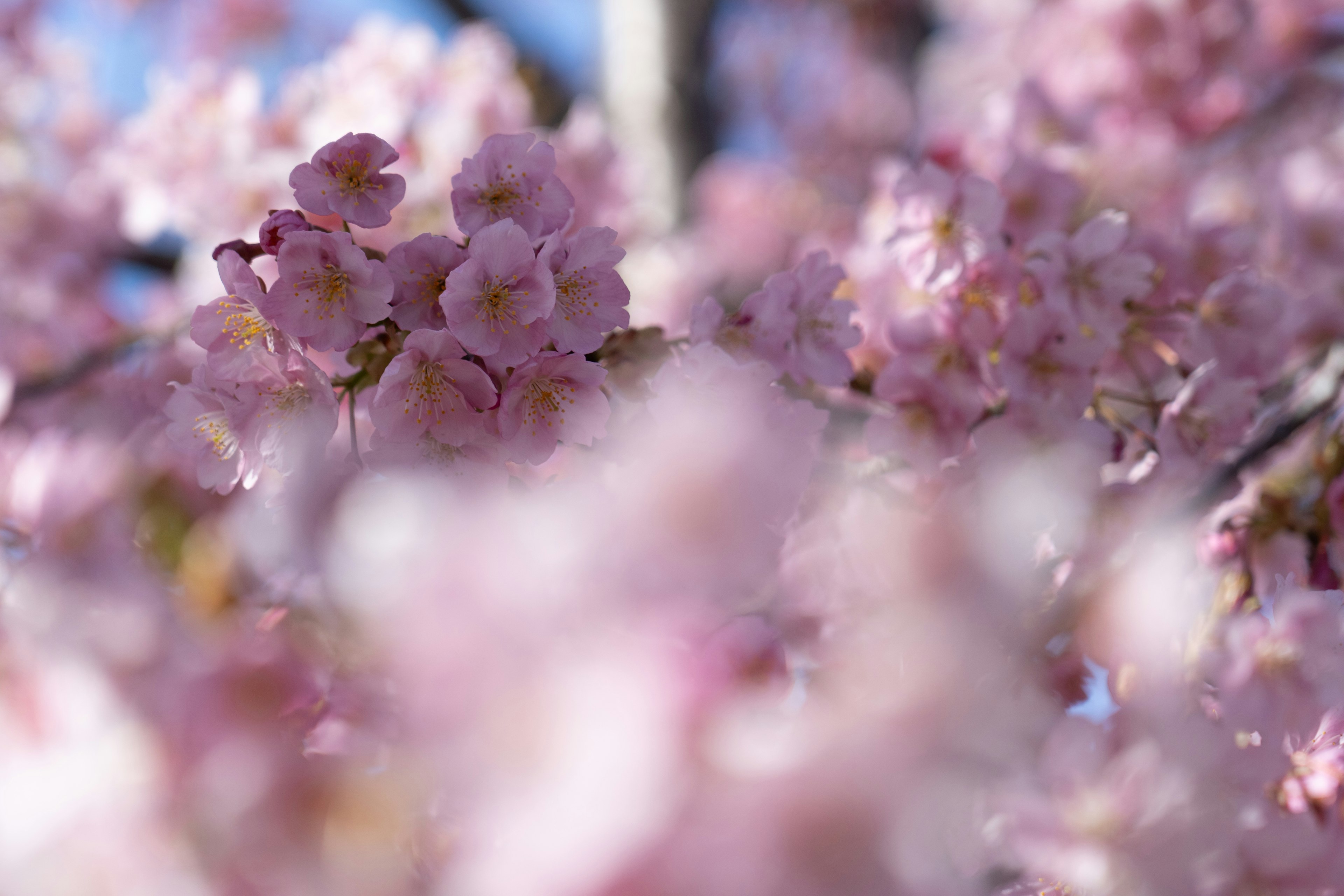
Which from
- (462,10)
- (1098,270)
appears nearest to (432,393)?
(1098,270)

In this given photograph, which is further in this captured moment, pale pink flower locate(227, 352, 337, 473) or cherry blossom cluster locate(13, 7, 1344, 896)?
pale pink flower locate(227, 352, 337, 473)

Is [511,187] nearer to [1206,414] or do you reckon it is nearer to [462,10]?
[1206,414]

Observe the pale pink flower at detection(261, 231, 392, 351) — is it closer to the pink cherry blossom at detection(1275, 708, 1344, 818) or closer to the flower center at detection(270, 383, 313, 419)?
the flower center at detection(270, 383, 313, 419)

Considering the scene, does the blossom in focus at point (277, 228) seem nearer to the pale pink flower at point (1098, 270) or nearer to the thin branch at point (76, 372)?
the pale pink flower at point (1098, 270)

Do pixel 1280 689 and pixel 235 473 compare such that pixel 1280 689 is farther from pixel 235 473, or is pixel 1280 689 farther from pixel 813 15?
pixel 813 15

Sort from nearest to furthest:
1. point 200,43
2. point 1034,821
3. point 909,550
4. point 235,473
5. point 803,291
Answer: point 909,550 → point 1034,821 → point 235,473 → point 803,291 → point 200,43

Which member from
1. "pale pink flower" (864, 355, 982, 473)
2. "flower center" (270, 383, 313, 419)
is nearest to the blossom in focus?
"flower center" (270, 383, 313, 419)

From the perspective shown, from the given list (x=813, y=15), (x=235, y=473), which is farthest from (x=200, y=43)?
Answer: (x=235, y=473)
